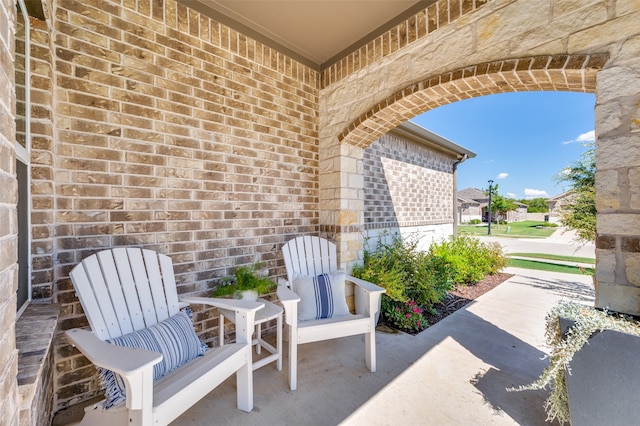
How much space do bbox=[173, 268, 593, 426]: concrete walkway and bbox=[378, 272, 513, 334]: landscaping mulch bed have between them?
0.60ft

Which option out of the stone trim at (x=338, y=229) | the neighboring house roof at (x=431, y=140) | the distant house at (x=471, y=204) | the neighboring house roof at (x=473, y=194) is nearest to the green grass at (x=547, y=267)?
the neighboring house roof at (x=431, y=140)

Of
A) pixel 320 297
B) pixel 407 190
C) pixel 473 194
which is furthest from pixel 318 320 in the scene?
pixel 473 194

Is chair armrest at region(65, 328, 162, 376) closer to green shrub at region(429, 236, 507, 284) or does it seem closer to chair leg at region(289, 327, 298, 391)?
chair leg at region(289, 327, 298, 391)

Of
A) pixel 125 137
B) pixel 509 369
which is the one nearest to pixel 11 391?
pixel 125 137

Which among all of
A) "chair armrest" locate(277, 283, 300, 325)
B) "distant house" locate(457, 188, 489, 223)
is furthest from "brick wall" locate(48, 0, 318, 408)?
"distant house" locate(457, 188, 489, 223)

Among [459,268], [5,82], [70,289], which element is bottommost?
[459,268]

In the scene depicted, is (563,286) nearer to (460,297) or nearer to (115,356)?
(460,297)

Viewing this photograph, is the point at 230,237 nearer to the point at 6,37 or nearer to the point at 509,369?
the point at 6,37

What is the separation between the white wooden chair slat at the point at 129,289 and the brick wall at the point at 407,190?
3306 mm

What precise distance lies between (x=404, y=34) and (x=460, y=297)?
3.60 m

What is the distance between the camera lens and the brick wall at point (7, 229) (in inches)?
28.0

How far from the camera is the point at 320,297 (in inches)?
94.2

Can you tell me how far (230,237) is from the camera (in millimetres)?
2633

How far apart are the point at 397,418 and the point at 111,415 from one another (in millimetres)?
1568
